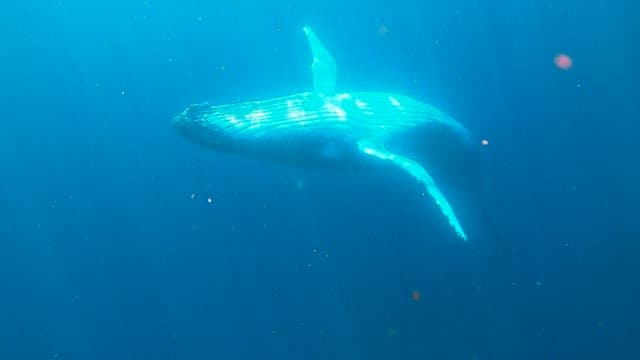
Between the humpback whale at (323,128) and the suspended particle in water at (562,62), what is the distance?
10912 mm

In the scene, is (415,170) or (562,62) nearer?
(415,170)

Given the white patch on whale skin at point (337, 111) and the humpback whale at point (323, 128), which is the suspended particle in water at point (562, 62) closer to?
the humpback whale at point (323, 128)

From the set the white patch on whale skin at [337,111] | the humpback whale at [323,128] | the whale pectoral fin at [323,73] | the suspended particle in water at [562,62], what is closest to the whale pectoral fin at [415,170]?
the humpback whale at [323,128]

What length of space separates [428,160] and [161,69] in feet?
42.7

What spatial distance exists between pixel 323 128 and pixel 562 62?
13.0 metres

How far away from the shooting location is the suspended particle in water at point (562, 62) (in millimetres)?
18828

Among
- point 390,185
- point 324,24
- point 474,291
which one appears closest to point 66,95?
point 324,24

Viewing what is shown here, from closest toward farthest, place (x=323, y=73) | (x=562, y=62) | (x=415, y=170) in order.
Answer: (x=415, y=170)
(x=323, y=73)
(x=562, y=62)

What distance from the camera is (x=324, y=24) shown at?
62.6ft

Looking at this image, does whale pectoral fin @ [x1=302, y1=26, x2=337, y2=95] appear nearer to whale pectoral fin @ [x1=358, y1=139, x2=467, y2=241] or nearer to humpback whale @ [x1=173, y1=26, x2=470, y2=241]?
humpback whale @ [x1=173, y1=26, x2=470, y2=241]

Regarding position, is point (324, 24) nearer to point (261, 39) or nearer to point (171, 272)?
point (261, 39)

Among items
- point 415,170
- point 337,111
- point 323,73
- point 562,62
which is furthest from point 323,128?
point 562,62

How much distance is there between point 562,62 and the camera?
1888 centimetres

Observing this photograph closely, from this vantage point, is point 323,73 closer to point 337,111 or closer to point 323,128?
point 337,111
